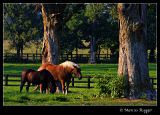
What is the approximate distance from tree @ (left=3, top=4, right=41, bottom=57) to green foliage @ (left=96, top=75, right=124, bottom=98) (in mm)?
55592

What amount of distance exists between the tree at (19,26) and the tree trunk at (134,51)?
55.9 meters

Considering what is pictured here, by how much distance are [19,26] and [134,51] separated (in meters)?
59.3

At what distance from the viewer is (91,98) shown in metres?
20.9

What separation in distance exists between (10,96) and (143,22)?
21.7 ft

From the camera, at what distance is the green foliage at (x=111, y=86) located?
20.5m

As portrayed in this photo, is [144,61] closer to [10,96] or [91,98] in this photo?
[91,98]

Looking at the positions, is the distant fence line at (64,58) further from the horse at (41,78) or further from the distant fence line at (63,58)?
the horse at (41,78)

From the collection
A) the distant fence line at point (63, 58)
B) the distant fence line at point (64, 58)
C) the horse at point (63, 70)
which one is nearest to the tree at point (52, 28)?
the horse at point (63, 70)

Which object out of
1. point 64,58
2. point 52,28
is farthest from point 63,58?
point 52,28

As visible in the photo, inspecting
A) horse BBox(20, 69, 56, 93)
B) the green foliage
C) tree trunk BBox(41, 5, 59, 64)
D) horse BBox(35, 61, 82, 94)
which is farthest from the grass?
tree trunk BBox(41, 5, 59, 64)

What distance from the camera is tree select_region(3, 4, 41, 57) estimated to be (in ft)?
252

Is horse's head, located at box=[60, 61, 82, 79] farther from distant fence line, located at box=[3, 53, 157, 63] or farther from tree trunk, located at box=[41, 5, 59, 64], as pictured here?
distant fence line, located at box=[3, 53, 157, 63]

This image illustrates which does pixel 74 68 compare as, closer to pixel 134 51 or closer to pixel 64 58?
pixel 134 51

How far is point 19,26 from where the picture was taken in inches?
3095
